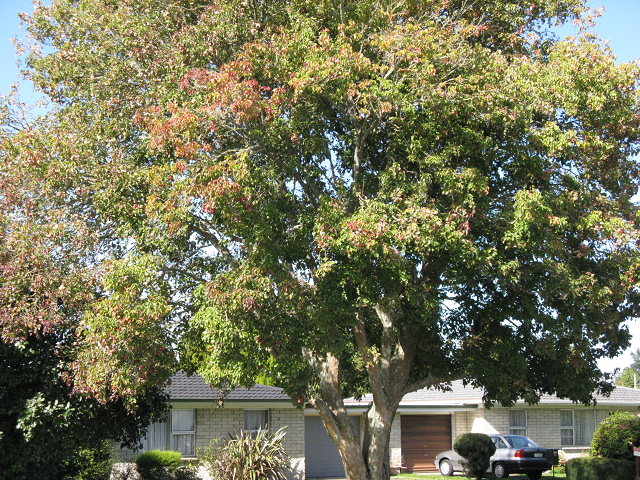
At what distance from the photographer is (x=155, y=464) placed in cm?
1948

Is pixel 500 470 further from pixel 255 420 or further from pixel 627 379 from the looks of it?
pixel 627 379

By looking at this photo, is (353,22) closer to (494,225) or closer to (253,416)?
(494,225)

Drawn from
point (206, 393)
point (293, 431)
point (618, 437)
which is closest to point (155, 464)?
point (206, 393)

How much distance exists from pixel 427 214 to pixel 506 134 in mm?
3099

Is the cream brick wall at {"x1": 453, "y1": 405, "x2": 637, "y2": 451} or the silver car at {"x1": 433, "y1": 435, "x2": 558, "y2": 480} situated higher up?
the cream brick wall at {"x1": 453, "y1": 405, "x2": 637, "y2": 451}

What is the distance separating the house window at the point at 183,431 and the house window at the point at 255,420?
1.82 metres

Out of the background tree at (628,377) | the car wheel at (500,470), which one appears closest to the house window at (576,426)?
the car wheel at (500,470)

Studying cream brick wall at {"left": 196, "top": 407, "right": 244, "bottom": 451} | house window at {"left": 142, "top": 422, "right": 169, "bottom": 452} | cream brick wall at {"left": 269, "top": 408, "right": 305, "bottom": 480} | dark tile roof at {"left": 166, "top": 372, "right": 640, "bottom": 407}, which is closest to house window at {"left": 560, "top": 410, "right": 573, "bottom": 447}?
dark tile roof at {"left": 166, "top": 372, "right": 640, "bottom": 407}

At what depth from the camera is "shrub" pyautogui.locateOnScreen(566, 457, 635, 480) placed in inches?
753

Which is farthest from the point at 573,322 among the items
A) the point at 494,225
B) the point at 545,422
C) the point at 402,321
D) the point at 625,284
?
the point at 545,422

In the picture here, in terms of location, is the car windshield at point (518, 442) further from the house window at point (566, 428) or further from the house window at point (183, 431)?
the house window at point (183, 431)

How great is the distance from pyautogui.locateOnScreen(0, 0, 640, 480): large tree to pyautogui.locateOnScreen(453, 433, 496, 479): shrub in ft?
31.7

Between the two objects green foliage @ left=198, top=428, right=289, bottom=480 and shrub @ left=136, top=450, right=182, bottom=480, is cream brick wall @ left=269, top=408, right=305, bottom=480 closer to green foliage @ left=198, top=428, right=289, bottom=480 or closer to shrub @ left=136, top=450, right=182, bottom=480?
green foliage @ left=198, top=428, right=289, bottom=480

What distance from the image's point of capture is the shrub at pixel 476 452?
78.8 ft
